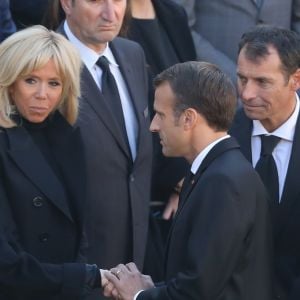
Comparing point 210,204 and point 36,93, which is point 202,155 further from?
point 36,93

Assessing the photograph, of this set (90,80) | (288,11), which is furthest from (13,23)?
(288,11)

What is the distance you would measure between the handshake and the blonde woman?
78 millimetres

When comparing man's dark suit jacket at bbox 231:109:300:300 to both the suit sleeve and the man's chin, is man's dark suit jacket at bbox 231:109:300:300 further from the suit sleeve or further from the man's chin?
the suit sleeve

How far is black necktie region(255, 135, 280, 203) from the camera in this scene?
4.50 meters

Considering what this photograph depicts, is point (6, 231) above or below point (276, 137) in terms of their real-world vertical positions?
below

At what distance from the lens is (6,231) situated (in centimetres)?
442

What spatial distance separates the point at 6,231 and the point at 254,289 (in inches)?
44.0

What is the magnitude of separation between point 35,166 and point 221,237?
1.09 m

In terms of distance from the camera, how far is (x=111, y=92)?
5.27 metres

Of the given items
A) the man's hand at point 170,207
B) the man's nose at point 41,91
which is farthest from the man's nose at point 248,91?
the man's hand at point 170,207

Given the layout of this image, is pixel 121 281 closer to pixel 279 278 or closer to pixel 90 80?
pixel 279 278

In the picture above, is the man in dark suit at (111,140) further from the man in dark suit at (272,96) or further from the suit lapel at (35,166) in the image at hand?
Answer: the man in dark suit at (272,96)

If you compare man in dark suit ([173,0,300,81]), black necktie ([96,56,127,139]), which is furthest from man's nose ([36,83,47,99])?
man in dark suit ([173,0,300,81])

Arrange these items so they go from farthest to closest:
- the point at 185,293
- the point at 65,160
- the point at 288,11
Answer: the point at 288,11
the point at 65,160
the point at 185,293
